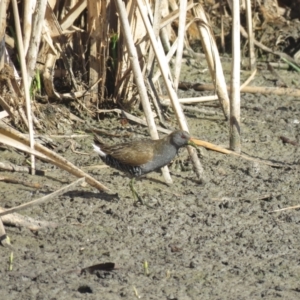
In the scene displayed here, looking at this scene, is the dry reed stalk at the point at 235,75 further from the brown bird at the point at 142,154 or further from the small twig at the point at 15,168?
the small twig at the point at 15,168

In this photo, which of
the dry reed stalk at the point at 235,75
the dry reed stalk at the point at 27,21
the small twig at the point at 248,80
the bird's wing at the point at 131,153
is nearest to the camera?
the bird's wing at the point at 131,153

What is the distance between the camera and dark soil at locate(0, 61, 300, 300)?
4.61 m

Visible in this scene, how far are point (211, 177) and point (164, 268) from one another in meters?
1.69

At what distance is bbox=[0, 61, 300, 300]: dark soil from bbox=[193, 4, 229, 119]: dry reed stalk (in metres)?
0.45

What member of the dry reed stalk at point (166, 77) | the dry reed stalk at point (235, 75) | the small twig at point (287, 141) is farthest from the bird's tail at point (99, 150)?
the small twig at point (287, 141)

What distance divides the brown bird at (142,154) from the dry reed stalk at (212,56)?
0.88m

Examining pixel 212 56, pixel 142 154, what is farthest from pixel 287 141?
pixel 142 154

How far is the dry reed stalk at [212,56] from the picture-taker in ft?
22.5

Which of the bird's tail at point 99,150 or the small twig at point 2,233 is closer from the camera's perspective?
the small twig at point 2,233

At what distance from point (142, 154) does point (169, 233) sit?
0.89 meters

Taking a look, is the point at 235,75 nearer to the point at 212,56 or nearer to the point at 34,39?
the point at 212,56

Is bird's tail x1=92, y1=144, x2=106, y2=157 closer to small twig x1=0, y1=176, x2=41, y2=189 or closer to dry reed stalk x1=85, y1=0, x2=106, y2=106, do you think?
small twig x1=0, y1=176, x2=41, y2=189

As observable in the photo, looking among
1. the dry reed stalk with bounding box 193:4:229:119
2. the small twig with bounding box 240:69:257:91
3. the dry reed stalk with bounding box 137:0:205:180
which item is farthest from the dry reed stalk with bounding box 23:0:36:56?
the small twig with bounding box 240:69:257:91

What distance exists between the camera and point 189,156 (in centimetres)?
647
